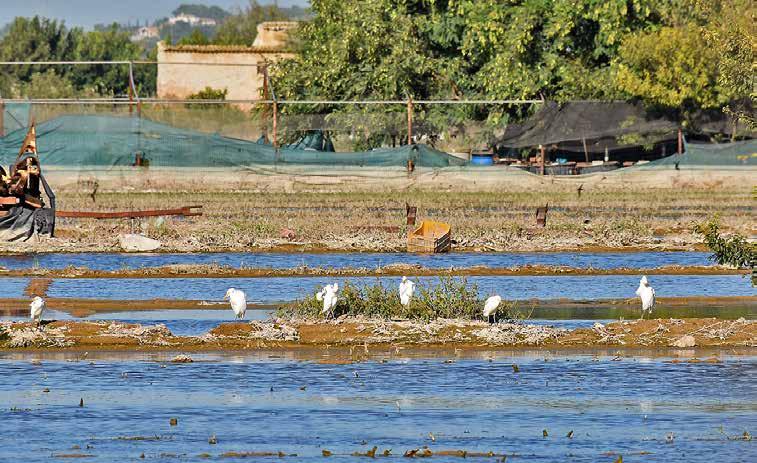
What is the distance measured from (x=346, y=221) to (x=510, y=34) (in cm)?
1677

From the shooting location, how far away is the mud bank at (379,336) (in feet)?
59.8

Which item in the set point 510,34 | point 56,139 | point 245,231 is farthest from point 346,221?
point 510,34

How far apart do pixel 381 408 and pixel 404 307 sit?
448 cm

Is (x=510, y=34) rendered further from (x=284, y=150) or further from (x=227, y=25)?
(x=227, y=25)

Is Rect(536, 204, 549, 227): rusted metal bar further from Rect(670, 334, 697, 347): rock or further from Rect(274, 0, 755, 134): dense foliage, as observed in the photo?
Rect(670, 334, 697, 347): rock

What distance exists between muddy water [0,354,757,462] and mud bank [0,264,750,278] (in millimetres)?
8308

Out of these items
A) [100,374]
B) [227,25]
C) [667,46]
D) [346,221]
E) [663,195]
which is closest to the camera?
[100,374]

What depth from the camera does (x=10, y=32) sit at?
4483 inches

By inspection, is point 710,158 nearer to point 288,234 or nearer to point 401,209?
point 401,209

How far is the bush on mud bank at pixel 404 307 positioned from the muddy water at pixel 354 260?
289 inches

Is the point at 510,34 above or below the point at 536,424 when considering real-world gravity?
above

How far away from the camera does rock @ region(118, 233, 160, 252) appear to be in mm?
29797

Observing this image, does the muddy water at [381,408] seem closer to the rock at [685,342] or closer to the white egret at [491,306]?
the rock at [685,342]

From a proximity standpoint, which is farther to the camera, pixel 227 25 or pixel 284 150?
pixel 227 25
